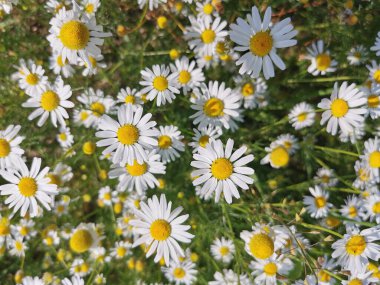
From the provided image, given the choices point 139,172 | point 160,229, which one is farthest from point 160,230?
point 139,172

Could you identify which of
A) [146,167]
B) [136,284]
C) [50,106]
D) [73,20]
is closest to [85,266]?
[136,284]

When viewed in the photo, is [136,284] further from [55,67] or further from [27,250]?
[55,67]

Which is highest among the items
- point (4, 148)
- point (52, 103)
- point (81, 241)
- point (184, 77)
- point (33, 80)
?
point (184, 77)

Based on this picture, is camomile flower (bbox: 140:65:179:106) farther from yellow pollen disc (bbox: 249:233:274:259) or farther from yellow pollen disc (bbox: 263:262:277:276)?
yellow pollen disc (bbox: 263:262:277:276)

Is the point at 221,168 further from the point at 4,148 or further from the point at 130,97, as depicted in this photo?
the point at 4,148

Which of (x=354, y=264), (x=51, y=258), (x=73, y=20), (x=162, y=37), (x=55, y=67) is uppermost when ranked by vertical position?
(x=162, y=37)

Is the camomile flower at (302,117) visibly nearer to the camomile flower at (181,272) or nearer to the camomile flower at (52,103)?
the camomile flower at (181,272)
